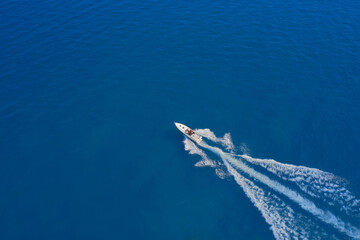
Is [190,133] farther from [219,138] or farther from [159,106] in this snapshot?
[159,106]

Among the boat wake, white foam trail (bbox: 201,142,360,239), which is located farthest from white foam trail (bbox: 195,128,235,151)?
white foam trail (bbox: 201,142,360,239)

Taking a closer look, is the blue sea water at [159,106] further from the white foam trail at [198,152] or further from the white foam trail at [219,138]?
the white foam trail at [198,152]

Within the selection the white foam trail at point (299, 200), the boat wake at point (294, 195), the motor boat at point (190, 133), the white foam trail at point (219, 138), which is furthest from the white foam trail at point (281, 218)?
the motor boat at point (190, 133)

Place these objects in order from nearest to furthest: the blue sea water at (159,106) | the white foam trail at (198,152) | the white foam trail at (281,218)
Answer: the white foam trail at (281,218)
the blue sea water at (159,106)
the white foam trail at (198,152)

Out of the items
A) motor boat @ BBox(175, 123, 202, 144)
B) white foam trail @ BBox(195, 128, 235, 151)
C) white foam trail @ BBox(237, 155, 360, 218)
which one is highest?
motor boat @ BBox(175, 123, 202, 144)

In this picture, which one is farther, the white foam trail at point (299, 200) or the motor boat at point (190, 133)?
the motor boat at point (190, 133)

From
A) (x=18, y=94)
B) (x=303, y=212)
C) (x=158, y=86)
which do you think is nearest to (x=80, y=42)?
(x=18, y=94)

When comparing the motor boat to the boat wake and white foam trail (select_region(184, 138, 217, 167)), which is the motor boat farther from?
the boat wake
